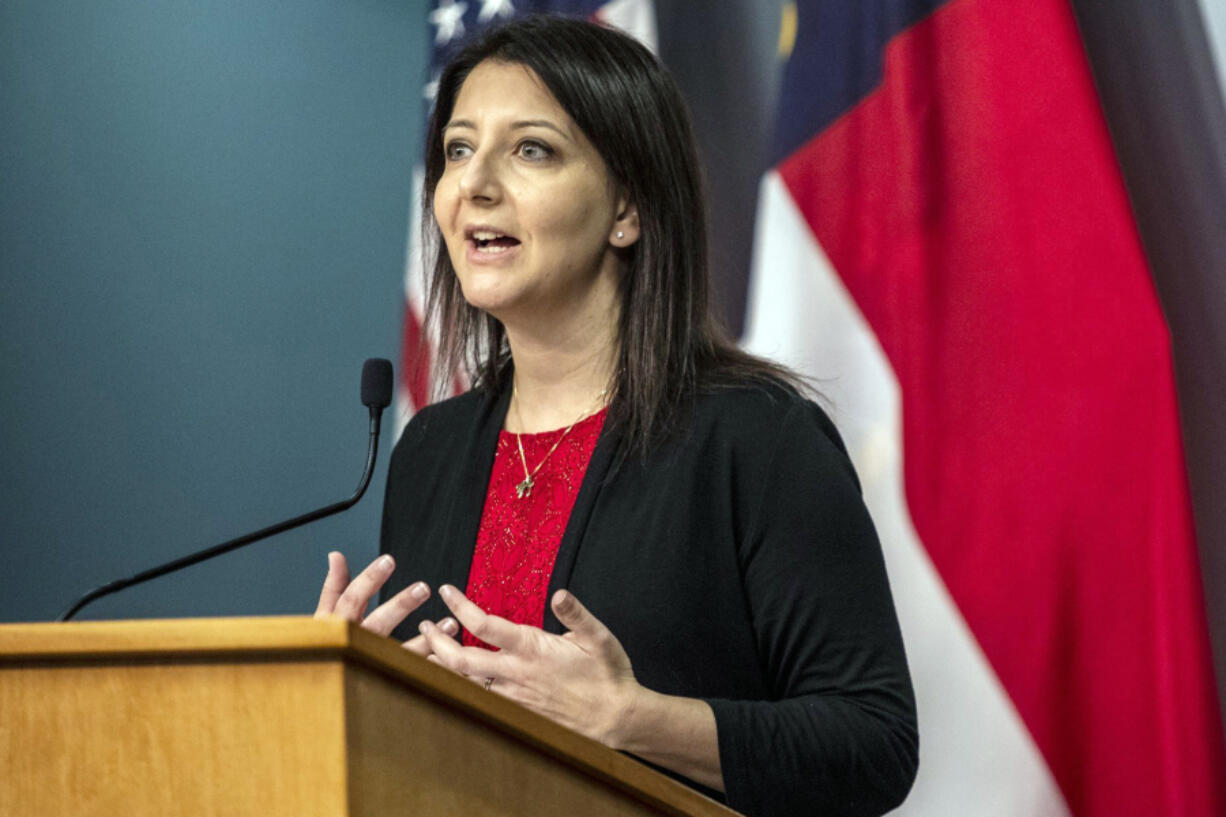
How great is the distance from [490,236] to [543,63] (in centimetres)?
24

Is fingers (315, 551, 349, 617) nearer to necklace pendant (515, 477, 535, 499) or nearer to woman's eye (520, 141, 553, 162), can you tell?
necklace pendant (515, 477, 535, 499)

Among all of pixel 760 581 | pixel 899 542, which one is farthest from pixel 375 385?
pixel 899 542

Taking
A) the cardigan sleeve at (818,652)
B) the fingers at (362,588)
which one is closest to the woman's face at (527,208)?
the cardigan sleeve at (818,652)

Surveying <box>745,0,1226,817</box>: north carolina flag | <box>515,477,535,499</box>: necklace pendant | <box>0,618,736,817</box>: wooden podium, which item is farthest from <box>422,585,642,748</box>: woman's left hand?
<box>745,0,1226,817</box>: north carolina flag

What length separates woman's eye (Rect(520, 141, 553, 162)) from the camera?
1689 millimetres

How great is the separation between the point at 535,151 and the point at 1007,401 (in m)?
0.88

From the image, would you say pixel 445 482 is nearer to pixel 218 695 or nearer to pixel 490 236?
pixel 490 236

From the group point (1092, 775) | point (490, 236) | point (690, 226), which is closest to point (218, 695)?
point (490, 236)

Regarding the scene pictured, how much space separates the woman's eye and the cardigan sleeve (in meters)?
0.44

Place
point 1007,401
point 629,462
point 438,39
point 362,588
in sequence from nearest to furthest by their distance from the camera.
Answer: point 362,588, point 629,462, point 1007,401, point 438,39

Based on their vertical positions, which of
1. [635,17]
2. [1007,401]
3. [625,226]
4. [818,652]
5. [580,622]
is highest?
[635,17]

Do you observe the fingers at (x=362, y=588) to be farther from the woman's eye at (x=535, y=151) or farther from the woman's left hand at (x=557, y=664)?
the woman's eye at (x=535, y=151)

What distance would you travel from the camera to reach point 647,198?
68.2 inches

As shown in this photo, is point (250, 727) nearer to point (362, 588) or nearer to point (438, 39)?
point (362, 588)
